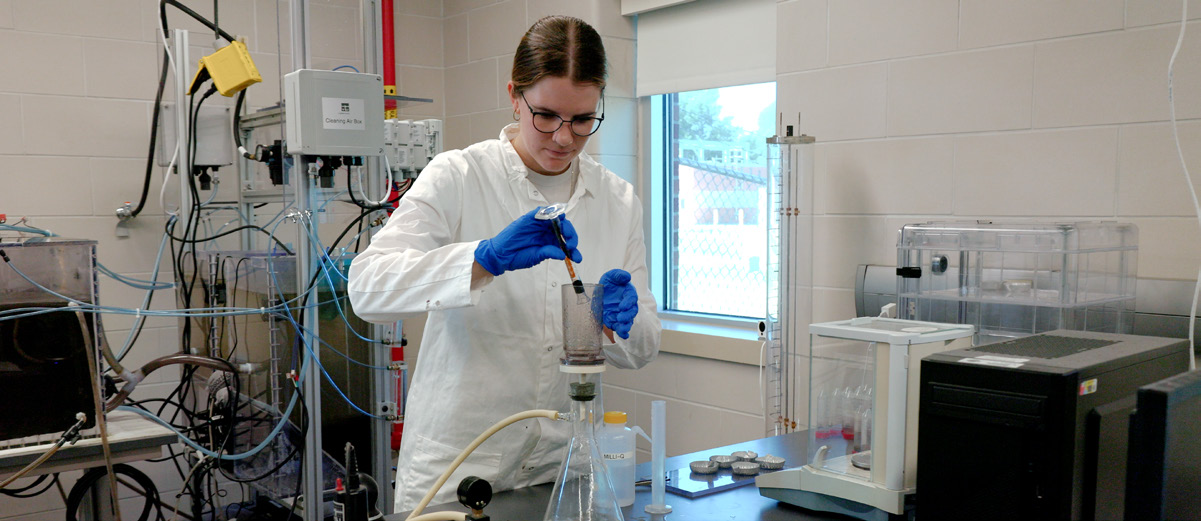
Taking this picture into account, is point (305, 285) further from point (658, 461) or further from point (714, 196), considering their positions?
point (714, 196)

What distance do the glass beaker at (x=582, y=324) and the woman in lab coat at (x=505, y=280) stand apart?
0.49ft

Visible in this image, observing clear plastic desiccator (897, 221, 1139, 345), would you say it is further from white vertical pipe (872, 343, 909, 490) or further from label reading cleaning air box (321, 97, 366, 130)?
label reading cleaning air box (321, 97, 366, 130)

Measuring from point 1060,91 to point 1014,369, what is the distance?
132 cm

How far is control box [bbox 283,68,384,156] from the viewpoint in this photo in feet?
7.18

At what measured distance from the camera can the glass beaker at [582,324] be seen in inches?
42.3

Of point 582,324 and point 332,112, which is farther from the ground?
point 332,112

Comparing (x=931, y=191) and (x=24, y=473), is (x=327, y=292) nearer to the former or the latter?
(x=24, y=473)

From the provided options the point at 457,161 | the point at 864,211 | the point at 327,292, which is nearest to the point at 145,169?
the point at 327,292

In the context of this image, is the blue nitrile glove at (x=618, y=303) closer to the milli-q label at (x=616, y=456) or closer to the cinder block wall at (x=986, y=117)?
the milli-q label at (x=616, y=456)

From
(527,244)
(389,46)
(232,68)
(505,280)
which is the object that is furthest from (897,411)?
(389,46)

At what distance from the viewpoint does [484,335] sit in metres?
1.51

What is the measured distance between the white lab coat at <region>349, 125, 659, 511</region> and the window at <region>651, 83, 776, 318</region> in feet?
4.73

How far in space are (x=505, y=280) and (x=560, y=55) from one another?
41cm

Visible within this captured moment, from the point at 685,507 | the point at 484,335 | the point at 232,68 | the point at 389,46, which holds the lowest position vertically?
the point at 685,507
